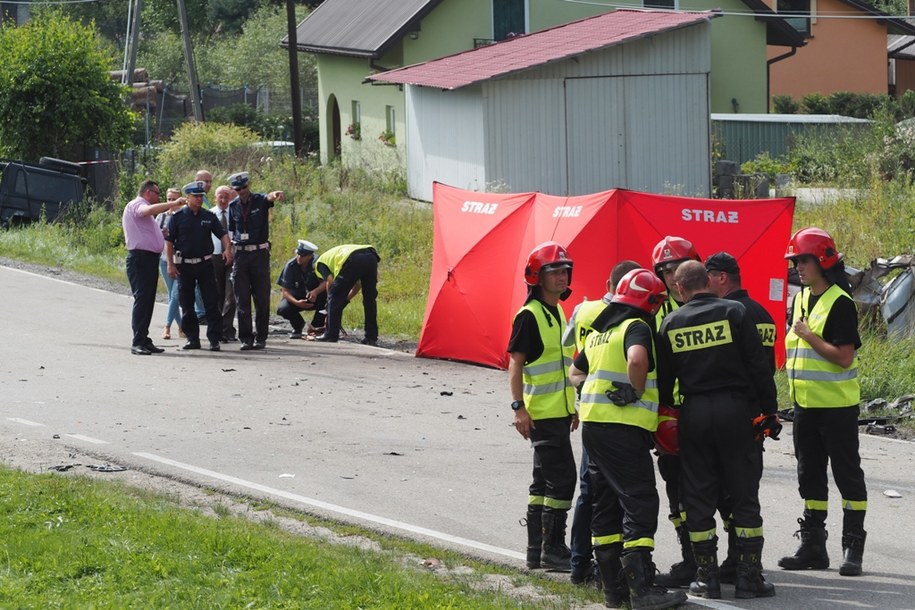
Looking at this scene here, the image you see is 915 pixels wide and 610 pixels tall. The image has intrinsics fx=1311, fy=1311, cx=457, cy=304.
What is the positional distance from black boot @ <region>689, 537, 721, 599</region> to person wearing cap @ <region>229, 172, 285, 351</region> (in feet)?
29.3

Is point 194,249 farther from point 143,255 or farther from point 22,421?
point 22,421

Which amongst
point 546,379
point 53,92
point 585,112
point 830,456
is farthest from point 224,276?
point 585,112

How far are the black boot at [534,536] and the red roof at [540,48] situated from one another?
21425 millimetres

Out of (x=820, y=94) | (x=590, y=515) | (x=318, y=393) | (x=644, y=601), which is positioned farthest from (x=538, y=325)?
(x=820, y=94)

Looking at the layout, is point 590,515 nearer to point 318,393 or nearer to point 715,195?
point 318,393

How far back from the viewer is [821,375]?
7496mm

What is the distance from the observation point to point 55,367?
45.7 feet

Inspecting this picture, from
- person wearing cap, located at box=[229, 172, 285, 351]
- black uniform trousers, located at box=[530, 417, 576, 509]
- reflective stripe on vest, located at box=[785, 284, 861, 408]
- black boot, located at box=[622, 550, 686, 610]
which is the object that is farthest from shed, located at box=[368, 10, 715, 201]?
black boot, located at box=[622, 550, 686, 610]

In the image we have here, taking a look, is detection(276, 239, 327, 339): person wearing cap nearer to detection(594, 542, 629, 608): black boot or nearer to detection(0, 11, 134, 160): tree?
detection(594, 542, 629, 608): black boot

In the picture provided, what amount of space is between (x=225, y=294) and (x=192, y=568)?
933 cm

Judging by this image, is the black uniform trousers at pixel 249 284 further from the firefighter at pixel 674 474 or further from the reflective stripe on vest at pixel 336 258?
the firefighter at pixel 674 474

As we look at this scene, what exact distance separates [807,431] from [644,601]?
1722 millimetres

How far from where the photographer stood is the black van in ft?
83.3

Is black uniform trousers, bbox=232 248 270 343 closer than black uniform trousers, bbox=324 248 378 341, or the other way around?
black uniform trousers, bbox=232 248 270 343
